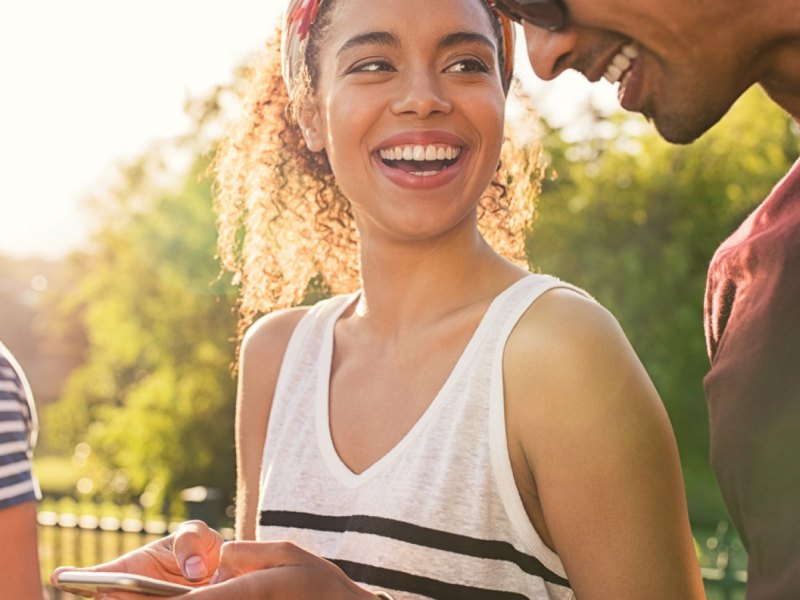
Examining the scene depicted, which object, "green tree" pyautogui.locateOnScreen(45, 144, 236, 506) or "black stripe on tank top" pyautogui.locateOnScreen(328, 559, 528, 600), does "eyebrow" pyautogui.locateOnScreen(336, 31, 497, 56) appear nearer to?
"black stripe on tank top" pyautogui.locateOnScreen(328, 559, 528, 600)

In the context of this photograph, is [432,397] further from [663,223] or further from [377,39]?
[663,223]

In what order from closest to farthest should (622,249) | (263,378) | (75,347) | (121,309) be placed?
(263,378) → (622,249) → (121,309) → (75,347)

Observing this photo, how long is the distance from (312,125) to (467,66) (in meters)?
0.51

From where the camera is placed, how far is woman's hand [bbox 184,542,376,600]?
5.94ft

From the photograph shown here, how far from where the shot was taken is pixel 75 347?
29.8m

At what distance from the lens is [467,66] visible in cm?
256

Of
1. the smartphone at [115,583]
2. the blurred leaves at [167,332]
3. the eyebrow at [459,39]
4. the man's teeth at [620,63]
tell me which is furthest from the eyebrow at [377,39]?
the blurred leaves at [167,332]

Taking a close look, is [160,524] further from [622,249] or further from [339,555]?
[622,249]

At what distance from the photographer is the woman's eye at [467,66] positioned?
2.55 meters

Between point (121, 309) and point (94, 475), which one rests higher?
point (121, 309)

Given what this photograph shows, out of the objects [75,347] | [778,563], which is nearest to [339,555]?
[778,563]

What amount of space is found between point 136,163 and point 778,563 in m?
18.1

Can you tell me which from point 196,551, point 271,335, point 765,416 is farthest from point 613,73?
point 271,335

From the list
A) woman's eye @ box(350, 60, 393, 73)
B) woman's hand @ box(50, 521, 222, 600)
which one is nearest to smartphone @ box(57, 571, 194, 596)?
woman's hand @ box(50, 521, 222, 600)
